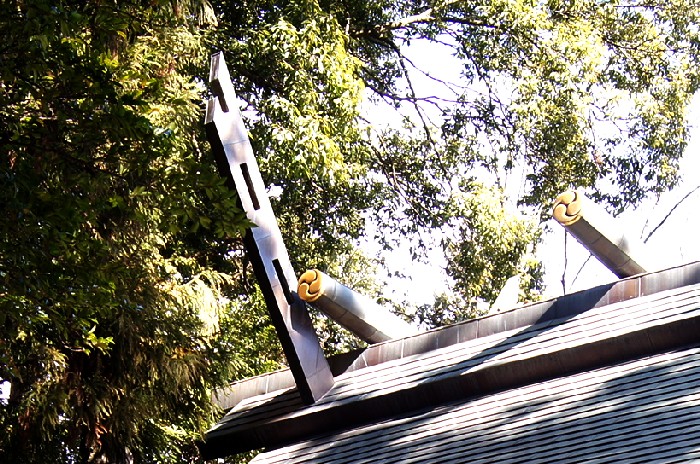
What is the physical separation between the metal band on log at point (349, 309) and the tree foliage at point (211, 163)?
42.3 inches

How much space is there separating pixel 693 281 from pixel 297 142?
547cm

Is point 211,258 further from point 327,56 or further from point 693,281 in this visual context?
point 693,281

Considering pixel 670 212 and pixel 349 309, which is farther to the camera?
pixel 670 212

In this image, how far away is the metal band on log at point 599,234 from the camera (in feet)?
22.5

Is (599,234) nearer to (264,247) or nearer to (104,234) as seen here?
(264,247)

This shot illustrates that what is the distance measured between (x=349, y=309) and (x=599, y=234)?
210 cm

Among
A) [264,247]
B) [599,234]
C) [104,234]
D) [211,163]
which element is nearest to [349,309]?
[264,247]

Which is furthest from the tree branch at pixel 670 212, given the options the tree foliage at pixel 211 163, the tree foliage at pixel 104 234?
the tree foliage at pixel 104 234

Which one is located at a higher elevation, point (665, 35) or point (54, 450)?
point (665, 35)

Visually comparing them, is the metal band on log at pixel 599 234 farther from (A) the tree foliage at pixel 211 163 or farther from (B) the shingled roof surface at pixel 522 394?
(A) the tree foliage at pixel 211 163

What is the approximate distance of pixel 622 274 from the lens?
7406mm

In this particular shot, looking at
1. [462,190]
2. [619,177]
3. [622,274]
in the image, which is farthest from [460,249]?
[622,274]

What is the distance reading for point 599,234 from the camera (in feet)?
23.0

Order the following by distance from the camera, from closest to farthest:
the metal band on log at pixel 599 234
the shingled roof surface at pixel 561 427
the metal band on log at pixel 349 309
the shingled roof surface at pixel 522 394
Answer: the shingled roof surface at pixel 561 427, the shingled roof surface at pixel 522 394, the metal band on log at pixel 599 234, the metal band on log at pixel 349 309
